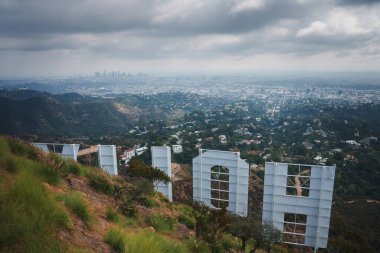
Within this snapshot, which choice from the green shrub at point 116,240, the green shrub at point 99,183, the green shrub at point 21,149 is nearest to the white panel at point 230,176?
the green shrub at point 99,183

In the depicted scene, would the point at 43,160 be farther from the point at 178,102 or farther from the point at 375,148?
the point at 178,102

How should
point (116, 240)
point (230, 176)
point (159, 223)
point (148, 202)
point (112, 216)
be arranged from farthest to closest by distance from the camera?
1. point (230, 176)
2. point (148, 202)
3. point (159, 223)
4. point (112, 216)
5. point (116, 240)

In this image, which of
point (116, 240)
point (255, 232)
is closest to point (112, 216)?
point (116, 240)

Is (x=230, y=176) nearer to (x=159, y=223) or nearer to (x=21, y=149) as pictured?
(x=159, y=223)

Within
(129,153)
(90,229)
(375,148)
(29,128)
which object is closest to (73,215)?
(90,229)

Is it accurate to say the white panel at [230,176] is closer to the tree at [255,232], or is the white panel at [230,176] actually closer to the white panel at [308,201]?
the white panel at [308,201]
